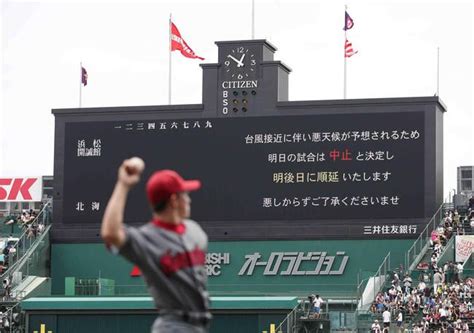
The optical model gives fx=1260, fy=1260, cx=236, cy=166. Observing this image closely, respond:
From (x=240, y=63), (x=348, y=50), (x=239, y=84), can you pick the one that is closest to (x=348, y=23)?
(x=348, y=50)

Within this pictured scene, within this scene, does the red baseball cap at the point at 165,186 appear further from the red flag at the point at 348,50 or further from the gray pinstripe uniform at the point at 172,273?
the red flag at the point at 348,50

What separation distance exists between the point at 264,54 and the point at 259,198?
16.7 ft

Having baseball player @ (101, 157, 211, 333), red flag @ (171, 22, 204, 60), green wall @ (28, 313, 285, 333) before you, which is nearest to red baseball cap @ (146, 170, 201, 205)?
baseball player @ (101, 157, 211, 333)

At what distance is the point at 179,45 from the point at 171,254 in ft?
128

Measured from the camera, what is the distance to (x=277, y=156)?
1657 inches

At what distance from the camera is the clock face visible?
4312 centimetres

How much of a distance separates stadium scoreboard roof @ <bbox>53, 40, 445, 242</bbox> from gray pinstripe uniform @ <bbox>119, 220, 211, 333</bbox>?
34215 mm

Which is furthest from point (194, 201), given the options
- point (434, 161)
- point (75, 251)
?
point (434, 161)

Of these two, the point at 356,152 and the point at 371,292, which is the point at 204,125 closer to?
the point at 356,152

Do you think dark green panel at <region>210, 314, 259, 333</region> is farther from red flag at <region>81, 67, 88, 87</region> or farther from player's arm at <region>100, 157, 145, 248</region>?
player's arm at <region>100, 157, 145, 248</region>

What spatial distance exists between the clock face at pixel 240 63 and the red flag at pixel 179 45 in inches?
101

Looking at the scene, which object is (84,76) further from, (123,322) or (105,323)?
(123,322)

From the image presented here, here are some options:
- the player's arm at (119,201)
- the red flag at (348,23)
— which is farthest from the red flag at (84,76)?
the player's arm at (119,201)

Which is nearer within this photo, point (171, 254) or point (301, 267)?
point (171, 254)
